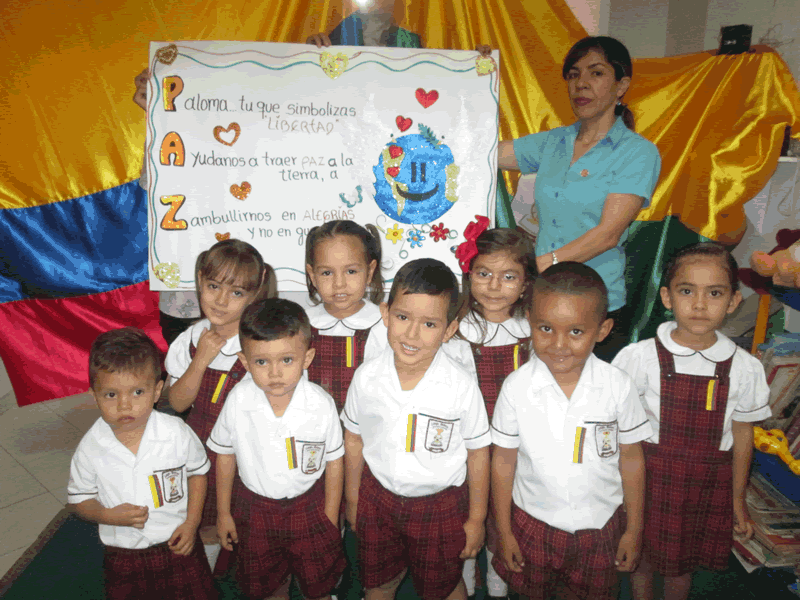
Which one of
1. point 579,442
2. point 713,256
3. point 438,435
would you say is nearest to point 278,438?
point 438,435

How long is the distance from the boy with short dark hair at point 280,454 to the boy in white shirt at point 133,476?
0.13 m

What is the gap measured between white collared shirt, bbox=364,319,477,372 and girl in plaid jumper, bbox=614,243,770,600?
19.0 inches

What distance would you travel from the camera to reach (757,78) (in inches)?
85.4

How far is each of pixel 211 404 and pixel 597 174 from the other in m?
1.48

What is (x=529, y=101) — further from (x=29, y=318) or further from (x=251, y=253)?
(x=29, y=318)

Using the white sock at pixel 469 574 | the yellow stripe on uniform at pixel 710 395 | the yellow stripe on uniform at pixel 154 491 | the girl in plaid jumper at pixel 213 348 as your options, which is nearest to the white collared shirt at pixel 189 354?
the girl in plaid jumper at pixel 213 348

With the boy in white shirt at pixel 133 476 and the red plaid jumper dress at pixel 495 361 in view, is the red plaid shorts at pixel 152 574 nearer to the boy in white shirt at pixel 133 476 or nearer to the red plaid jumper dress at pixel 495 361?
the boy in white shirt at pixel 133 476

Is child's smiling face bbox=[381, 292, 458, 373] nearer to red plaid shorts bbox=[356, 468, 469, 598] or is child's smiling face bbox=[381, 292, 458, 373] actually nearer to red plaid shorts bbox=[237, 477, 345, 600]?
red plaid shorts bbox=[356, 468, 469, 598]

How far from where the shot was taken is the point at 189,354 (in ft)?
5.01

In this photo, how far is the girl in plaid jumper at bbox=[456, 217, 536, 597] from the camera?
1468mm

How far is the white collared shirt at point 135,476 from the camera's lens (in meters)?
1.23

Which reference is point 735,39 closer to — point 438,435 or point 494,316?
point 494,316

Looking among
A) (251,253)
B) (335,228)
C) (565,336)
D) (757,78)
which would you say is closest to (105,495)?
(251,253)

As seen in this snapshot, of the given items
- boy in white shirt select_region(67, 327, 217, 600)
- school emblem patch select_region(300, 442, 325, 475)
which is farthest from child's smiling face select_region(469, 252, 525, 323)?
boy in white shirt select_region(67, 327, 217, 600)
